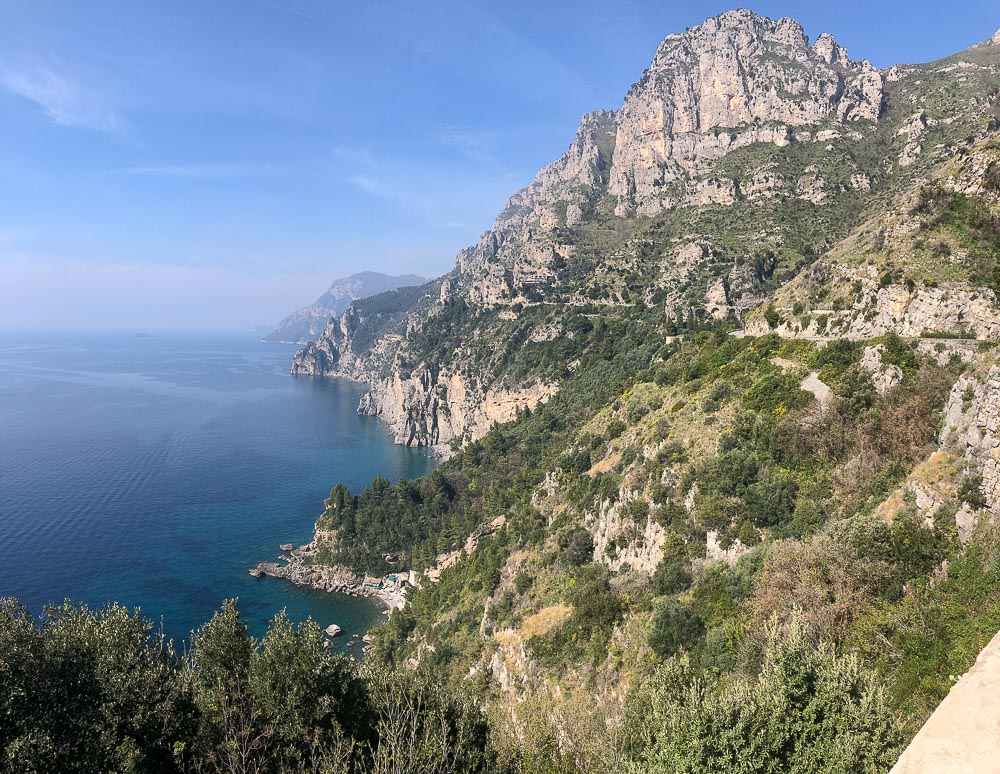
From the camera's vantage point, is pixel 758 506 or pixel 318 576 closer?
pixel 758 506

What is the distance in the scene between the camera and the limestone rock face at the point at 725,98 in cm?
10819

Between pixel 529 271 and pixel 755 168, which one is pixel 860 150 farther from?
pixel 529 271

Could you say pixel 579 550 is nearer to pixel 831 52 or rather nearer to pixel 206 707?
pixel 206 707

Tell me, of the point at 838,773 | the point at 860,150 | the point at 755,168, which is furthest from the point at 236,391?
the point at 838,773

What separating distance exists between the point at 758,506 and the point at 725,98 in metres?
141

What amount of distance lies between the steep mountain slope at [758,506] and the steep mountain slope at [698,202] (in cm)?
113

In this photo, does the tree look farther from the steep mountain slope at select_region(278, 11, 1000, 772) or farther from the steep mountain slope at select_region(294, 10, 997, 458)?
the steep mountain slope at select_region(294, 10, 997, 458)

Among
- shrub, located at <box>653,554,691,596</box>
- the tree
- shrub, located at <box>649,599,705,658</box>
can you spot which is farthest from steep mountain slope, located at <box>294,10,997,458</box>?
the tree

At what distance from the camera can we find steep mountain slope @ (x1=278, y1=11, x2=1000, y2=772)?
46.0ft

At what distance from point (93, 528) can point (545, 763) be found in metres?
80.2

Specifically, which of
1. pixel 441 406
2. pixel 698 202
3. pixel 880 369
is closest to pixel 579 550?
pixel 880 369

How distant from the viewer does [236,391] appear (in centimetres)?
18688

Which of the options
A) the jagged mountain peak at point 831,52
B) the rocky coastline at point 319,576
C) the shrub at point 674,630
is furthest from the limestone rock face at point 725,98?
the shrub at point 674,630

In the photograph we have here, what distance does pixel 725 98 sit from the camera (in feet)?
433
